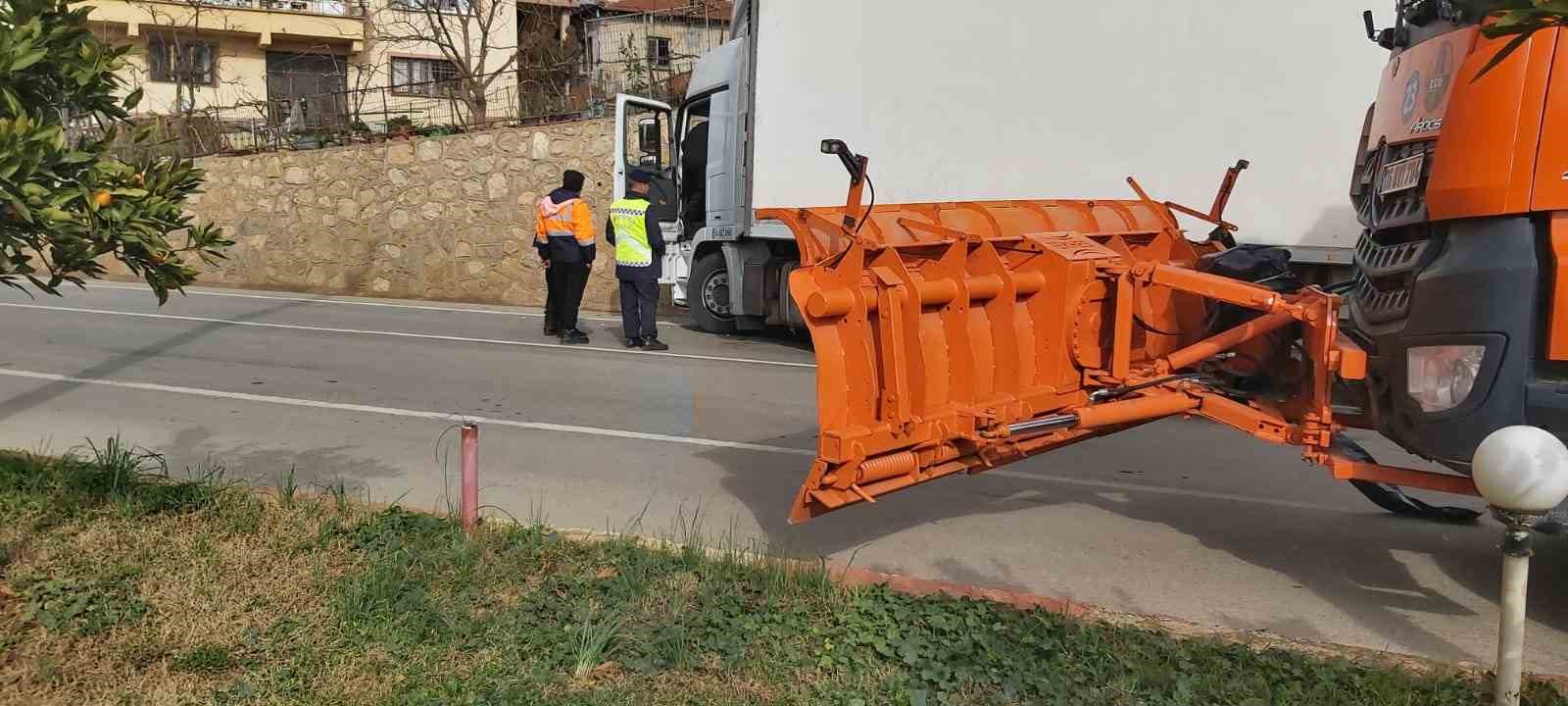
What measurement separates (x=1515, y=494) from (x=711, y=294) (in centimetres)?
1068

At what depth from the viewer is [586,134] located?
1744 centimetres

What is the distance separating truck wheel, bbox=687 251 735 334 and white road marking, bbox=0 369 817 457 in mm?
5228

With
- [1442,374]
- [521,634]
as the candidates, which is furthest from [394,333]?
[1442,374]

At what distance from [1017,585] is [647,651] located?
1.81 meters

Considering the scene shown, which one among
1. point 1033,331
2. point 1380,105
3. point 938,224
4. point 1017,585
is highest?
point 1380,105

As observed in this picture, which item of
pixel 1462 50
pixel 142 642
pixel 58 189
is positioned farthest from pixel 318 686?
pixel 1462 50

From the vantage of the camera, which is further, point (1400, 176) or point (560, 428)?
point (560, 428)

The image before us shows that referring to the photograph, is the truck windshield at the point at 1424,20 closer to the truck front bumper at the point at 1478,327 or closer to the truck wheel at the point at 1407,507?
the truck front bumper at the point at 1478,327

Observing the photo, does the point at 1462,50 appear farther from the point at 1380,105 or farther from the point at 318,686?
the point at 318,686

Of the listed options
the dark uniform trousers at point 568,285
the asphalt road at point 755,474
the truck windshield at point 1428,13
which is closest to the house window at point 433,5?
the dark uniform trousers at point 568,285

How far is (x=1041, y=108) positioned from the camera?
9859 millimetres

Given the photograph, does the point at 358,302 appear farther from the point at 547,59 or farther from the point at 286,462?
the point at 286,462

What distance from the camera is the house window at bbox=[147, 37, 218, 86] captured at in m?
29.1

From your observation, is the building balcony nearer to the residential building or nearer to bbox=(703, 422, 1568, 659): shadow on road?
the residential building
